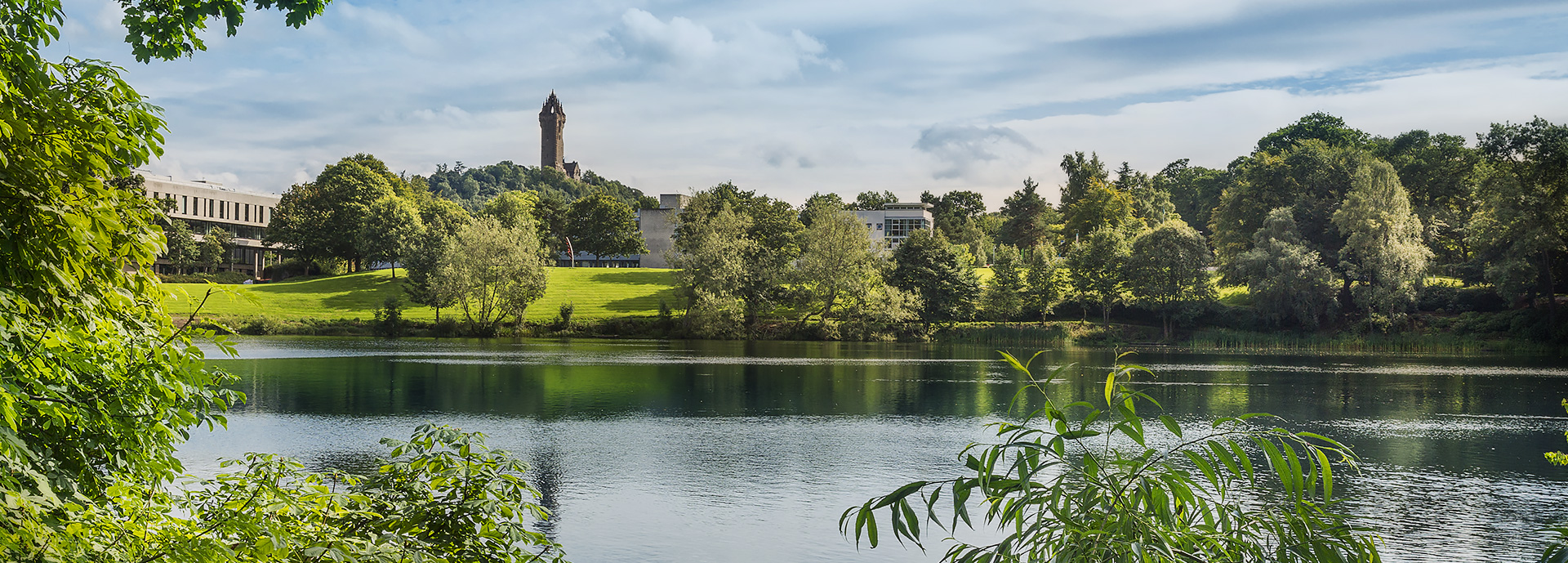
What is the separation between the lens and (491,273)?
69.9 metres

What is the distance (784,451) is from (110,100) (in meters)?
17.4

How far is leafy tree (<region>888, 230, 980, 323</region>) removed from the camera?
244 ft

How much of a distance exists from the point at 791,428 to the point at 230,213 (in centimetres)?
10188

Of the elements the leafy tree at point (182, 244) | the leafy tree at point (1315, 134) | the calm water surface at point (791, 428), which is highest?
the leafy tree at point (1315, 134)

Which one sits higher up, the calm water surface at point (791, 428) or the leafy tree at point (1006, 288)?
the leafy tree at point (1006, 288)

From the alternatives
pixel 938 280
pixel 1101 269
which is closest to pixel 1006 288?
pixel 938 280

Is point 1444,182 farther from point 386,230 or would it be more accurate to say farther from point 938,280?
point 386,230

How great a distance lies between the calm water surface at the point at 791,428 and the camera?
1527cm

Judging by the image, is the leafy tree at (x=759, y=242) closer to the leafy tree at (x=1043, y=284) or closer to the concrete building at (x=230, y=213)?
the leafy tree at (x=1043, y=284)

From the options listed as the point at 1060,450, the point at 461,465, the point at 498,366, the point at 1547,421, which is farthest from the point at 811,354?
the point at 1060,450

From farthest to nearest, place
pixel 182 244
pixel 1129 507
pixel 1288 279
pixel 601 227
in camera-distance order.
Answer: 1. pixel 601 227
2. pixel 182 244
3. pixel 1288 279
4. pixel 1129 507

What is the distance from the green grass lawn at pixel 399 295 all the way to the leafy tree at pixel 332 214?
355 centimetres

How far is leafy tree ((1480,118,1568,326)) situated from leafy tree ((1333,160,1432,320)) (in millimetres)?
4392

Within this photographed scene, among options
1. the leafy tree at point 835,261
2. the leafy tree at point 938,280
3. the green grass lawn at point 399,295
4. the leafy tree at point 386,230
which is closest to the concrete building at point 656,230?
the green grass lawn at point 399,295
